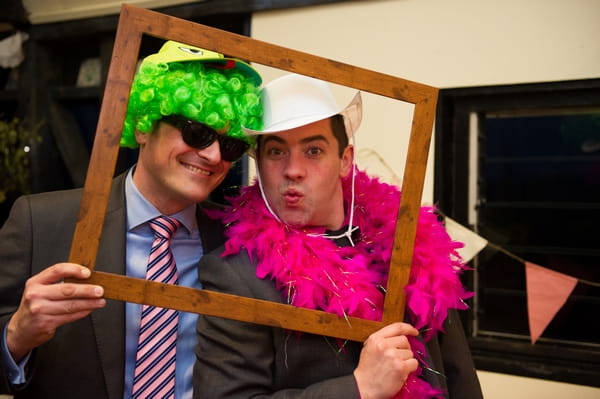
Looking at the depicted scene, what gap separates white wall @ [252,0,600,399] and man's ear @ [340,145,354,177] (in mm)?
1164

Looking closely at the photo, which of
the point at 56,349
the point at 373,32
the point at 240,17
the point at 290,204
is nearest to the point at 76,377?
the point at 56,349

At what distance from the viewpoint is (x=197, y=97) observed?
1370 mm

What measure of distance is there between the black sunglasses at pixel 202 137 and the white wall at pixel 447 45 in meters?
1.39

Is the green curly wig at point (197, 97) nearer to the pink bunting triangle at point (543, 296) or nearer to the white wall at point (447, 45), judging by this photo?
the white wall at point (447, 45)

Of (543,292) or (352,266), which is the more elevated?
(352,266)

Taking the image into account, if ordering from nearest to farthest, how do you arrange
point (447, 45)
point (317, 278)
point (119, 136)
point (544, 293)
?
point (119, 136)
point (317, 278)
point (544, 293)
point (447, 45)

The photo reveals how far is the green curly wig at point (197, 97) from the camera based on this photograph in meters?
1.37

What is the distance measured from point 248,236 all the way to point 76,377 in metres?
0.51

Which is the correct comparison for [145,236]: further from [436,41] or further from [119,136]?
[436,41]

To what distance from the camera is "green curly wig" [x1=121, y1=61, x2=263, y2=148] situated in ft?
4.50

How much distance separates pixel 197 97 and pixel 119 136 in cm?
26

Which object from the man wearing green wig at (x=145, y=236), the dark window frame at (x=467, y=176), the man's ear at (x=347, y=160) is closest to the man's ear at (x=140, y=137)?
the man wearing green wig at (x=145, y=236)

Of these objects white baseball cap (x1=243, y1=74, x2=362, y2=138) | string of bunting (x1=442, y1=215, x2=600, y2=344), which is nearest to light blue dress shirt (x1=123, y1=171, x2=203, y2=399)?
white baseball cap (x1=243, y1=74, x2=362, y2=138)

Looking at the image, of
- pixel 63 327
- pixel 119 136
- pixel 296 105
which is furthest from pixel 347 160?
pixel 63 327
